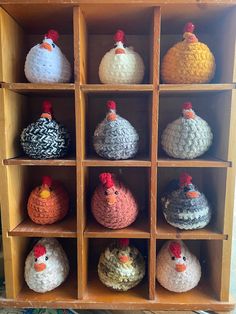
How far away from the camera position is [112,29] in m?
0.75

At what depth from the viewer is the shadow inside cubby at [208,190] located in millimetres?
668

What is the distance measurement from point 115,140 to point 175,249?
340 millimetres

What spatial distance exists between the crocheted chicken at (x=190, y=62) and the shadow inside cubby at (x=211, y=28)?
38mm

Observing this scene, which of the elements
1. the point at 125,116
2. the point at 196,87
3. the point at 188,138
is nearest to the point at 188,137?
the point at 188,138

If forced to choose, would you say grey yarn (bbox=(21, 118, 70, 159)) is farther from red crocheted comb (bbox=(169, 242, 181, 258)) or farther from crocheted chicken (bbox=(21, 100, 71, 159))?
red crocheted comb (bbox=(169, 242, 181, 258))

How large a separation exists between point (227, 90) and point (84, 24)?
1.35ft

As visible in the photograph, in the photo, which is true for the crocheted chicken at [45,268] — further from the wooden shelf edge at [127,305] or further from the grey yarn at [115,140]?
the grey yarn at [115,140]

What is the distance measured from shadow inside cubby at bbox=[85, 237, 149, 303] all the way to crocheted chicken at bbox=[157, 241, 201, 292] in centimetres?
7

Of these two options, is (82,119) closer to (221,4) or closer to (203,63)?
(203,63)

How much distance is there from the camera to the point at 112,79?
0.66m

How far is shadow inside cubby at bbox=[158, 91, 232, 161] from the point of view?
65 cm

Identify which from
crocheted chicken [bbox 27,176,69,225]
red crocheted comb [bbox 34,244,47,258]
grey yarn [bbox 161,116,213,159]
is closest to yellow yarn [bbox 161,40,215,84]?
grey yarn [bbox 161,116,213,159]

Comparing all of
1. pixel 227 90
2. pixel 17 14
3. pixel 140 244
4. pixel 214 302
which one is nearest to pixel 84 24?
pixel 17 14

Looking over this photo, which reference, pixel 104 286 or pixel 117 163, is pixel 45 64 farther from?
pixel 104 286
